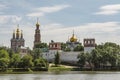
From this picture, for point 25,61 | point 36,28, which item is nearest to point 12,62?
point 25,61

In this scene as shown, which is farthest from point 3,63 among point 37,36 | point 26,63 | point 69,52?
point 37,36

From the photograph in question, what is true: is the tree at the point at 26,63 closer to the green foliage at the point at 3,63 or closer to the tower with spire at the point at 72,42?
the green foliage at the point at 3,63

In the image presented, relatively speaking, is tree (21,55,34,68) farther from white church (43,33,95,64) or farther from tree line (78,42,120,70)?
white church (43,33,95,64)

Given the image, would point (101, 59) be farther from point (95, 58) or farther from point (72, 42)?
point (72, 42)

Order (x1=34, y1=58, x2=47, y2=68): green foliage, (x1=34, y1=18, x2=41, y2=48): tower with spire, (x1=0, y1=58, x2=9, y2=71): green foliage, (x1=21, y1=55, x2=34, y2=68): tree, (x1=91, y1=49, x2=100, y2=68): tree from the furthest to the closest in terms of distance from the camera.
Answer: (x1=34, y1=18, x2=41, y2=48): tower with spire
(x1=91, y1=49, x2=100, y2=68): tree
(x1=34, y1=58, x2=47, y2=68): green foliage
(x1=21, y1=55, x2=34, y2=68): tree
(x1=0, y1=58, x2=9, y2=71): green foliage

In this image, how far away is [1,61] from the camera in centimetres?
8769

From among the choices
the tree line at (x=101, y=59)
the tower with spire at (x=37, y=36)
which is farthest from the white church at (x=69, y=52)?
the tower with spire at (x=37, y=36)

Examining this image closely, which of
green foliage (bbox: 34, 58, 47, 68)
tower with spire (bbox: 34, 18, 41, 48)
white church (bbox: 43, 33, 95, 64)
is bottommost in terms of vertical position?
green foliage (bbox: 34, 58, 47, 68)

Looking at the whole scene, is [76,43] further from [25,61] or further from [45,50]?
[25,61]

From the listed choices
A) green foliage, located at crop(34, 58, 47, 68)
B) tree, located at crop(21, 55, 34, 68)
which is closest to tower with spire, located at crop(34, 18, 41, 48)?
green foliage, located at crop(34, 58, 47, 68)

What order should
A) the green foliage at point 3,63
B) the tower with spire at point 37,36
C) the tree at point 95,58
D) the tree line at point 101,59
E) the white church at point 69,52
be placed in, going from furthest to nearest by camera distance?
the tower with spire at point 37,36 → the white church at point 69,52 → the tree line at point 101,59 → the tree at point 95,58 → the green foliage at point 3,63

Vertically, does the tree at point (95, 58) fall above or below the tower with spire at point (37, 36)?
below

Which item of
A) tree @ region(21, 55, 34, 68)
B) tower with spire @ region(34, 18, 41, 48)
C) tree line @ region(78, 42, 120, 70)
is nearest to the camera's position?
tree @ region(21, 55, 34, 68)

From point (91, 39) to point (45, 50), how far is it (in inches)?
777
